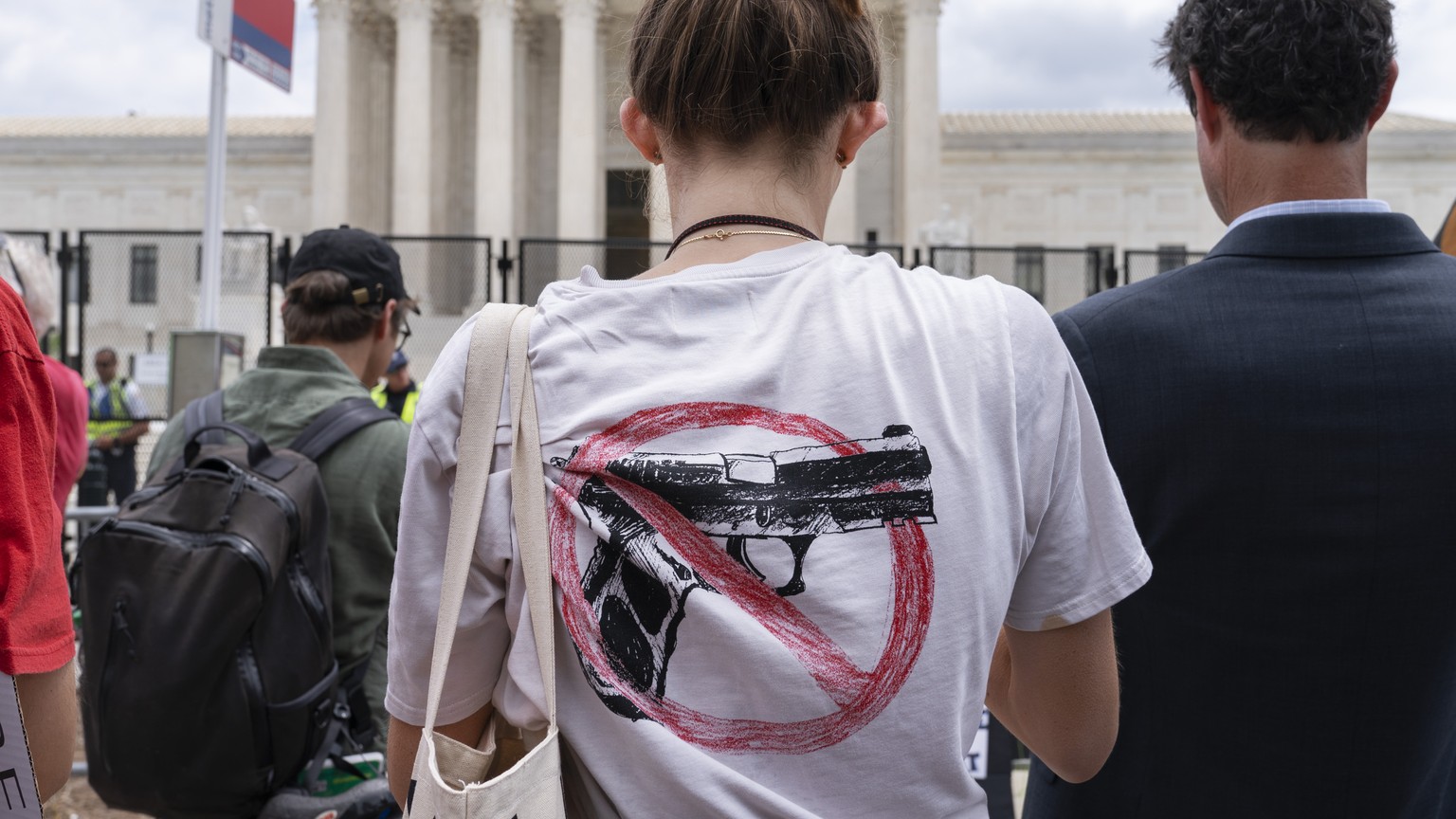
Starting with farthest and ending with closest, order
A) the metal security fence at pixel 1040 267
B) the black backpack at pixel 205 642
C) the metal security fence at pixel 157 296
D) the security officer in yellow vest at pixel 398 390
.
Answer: the metal security fence at pixel 157 296 < the metal security fence at pixel 1040 267 < the security officer in yellow vest at pixel 398 390 < the black backpack at pixel 205 642

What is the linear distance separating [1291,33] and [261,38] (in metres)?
8.09

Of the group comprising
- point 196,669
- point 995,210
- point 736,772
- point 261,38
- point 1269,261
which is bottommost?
point 196,669

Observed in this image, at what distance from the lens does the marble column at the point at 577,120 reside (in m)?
36.2

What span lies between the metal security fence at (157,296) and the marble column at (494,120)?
344 inches

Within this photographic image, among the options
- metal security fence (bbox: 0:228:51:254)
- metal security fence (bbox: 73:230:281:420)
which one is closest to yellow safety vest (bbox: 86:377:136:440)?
metal security fence (bbox: 73:230:281:420)

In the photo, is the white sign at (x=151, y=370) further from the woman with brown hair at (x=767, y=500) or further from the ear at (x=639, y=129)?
the woman with brown hair at (x=767, y=500)

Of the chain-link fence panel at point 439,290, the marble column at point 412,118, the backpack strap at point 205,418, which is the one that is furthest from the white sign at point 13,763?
the marble column at point 412,118

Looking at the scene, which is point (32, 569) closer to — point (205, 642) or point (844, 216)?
point (205, 642)

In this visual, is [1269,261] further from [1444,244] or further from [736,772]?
[1444,244]

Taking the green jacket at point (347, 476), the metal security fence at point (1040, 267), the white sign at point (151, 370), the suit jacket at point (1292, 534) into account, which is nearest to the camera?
the suit jacket at point (1292, 534)

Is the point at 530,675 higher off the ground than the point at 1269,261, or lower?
lower

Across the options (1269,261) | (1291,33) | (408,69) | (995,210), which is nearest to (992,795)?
(1269,261)

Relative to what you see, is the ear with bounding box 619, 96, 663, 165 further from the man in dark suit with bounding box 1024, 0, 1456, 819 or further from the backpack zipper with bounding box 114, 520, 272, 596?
the backpack zipper with bounding box 114, 520, 272, 596

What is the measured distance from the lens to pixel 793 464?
123 centimetres
